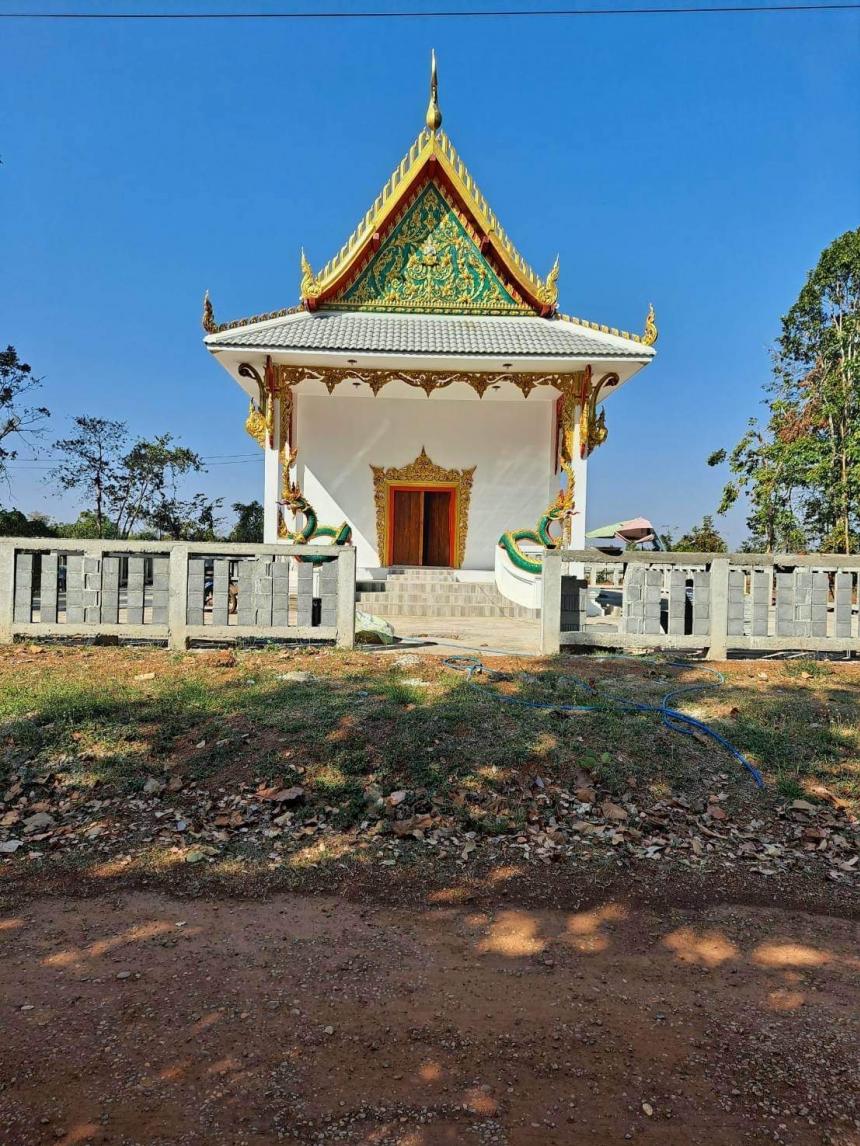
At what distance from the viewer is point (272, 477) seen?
11781mm

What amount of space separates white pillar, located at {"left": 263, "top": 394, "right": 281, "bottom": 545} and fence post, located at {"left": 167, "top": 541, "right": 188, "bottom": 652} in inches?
199

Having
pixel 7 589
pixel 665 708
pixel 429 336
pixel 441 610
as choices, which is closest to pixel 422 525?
pixel 441 610

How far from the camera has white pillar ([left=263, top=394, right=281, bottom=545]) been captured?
38.2 feet

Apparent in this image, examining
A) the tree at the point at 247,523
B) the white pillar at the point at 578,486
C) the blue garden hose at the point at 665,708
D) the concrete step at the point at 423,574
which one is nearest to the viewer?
the blue garden hose at the point at 665,708

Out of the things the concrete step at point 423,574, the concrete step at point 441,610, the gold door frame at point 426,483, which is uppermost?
the gold door frame at point 426,483

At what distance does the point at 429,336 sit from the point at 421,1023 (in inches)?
451

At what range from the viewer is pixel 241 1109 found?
5.24 feet

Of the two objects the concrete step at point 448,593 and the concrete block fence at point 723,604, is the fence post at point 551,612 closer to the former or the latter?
the concrete block fence at point 723,604

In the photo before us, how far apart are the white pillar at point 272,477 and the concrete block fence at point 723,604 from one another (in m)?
6.47

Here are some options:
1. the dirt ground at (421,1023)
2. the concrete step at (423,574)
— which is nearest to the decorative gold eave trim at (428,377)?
the concrete step at (423,574)

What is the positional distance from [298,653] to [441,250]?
9.88 m

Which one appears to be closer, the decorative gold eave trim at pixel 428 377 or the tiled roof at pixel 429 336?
the tiled roof at pixel 429 336

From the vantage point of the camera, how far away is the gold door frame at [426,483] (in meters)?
13.8

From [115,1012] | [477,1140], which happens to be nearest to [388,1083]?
[477,1140]
